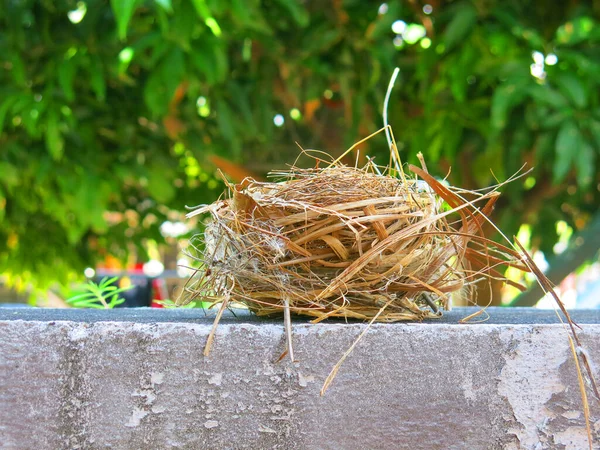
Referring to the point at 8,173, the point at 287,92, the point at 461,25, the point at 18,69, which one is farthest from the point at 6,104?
the point at 461,25

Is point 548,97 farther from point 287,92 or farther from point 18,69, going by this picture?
point 18,69

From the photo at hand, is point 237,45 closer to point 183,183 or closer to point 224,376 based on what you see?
point 183,183

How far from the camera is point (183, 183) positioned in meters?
3.35

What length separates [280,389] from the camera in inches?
34.7

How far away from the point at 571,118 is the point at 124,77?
4.98ft

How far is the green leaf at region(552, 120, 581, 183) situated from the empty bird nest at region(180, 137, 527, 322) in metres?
1.07

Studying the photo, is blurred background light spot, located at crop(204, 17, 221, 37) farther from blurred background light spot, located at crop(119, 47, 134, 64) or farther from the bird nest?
the bird nest

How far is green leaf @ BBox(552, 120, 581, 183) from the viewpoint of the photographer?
77.2 inches

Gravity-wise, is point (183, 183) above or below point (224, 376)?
above

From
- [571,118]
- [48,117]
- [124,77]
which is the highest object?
[124,77]

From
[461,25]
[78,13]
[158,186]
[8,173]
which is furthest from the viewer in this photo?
[158,186]

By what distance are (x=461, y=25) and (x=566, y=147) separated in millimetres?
525

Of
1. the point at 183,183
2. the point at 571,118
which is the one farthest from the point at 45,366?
the point at 183,183

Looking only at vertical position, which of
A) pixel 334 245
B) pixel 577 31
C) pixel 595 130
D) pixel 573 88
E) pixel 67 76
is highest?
→ pixel 577 31
